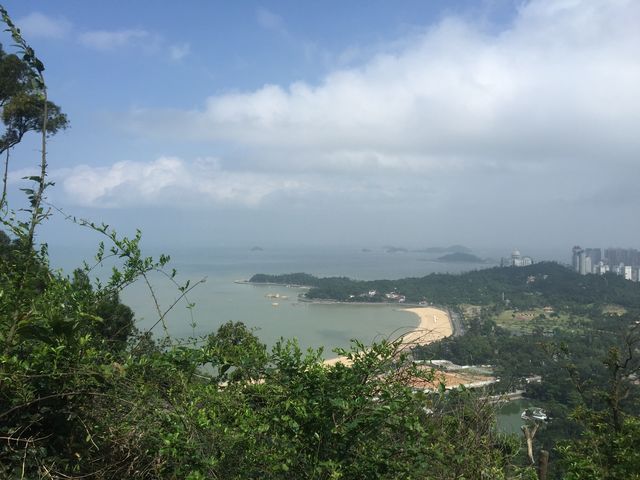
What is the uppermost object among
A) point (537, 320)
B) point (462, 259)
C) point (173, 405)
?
point (462, 259)

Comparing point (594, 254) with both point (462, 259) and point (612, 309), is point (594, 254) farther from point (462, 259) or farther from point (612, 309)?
point (612, 309)

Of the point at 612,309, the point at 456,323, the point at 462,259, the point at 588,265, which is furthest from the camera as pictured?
the point at 462,259

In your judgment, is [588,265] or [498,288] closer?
[498,288]

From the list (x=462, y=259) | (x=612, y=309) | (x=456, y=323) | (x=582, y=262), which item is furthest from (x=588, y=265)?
(x=456, y=323)

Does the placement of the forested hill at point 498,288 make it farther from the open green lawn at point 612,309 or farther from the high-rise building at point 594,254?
the high-rise building at point 594,254

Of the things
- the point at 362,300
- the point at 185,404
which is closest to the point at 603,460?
the point at 185,404

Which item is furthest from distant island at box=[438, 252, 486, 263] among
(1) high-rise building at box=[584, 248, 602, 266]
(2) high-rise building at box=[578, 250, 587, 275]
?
(2) high-rise building at box=[578, 250, 587, 275]

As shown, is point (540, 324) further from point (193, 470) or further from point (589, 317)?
point (193, 470)

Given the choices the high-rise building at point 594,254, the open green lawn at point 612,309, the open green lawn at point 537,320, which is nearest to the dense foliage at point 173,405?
the open green lawn at point 537,320

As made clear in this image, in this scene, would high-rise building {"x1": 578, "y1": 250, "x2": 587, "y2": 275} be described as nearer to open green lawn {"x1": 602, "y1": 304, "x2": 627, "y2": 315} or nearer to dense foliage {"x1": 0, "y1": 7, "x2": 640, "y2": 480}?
open green lawn {"x1": 602, "y1": 304, "x2": 627, "y2": 315}
